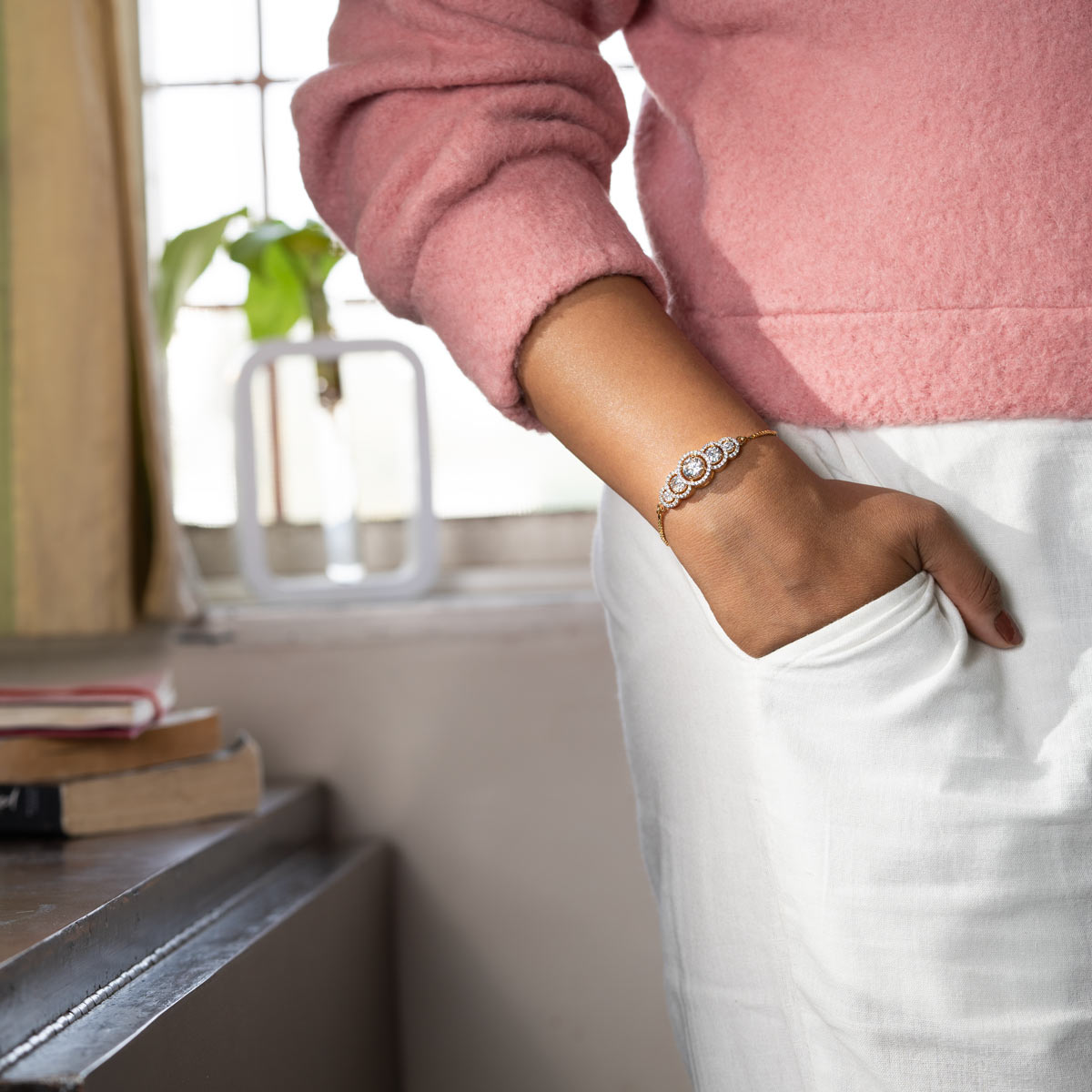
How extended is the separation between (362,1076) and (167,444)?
31.3 inches

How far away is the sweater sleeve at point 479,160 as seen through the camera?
0.53 m

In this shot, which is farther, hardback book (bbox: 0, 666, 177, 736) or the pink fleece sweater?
hardback book (bbox: 0, 666, 177, 736)

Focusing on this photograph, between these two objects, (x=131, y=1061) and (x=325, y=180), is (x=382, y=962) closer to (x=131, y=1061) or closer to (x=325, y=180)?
(x=131, y=1061)

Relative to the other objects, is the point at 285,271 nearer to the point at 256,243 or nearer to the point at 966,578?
the point at 256,243

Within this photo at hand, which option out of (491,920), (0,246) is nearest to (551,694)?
(491,920)

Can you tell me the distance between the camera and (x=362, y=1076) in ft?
3.55

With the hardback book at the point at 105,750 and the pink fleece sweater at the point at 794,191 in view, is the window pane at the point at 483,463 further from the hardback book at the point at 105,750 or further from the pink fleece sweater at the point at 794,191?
the pink fleece sweater at the point at 794,191

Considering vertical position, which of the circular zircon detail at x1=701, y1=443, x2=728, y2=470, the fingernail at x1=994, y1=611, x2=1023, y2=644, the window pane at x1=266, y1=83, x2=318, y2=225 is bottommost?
the fingernail at x1=994, y1=611, x2=1023, y2=644

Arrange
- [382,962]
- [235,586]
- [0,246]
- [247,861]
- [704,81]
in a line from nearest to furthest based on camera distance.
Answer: [704,81], [247,861], [382,962], [0,246], [235,586]

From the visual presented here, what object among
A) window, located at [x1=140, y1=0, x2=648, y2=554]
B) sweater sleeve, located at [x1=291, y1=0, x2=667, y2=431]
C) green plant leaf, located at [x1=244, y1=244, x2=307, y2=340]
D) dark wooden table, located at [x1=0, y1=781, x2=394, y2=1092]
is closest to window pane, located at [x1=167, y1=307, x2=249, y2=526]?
window, located at [x1=140, y1=0, x2=648, y2=554]

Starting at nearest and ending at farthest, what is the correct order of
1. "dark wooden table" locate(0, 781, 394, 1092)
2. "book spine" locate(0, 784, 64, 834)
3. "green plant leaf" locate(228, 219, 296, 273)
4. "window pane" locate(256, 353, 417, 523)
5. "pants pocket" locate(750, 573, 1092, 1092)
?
"pants pocket" locate(750, 573, 1092, 1092) → "dark wooden table" locate(0, 781, 394, 1092) → "book spine" locate(0, 784, 64, 834) → "green plant leaf" locate(228, 219, 296, 273) → "window pane" locate(256, 353, 417, 523)

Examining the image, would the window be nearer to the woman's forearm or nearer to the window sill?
the window sill

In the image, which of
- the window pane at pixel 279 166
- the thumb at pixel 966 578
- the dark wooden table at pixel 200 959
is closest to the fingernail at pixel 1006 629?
the thumb at pixel 966 578

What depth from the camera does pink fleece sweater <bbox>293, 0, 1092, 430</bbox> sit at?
53cm
